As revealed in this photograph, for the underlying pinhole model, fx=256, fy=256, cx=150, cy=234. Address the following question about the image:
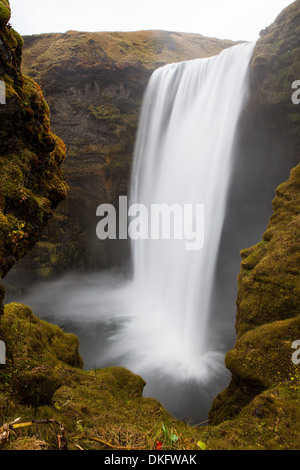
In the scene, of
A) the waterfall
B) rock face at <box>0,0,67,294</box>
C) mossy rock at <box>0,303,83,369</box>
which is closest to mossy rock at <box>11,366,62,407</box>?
mossy rock at <box>0,303,83,369</box>

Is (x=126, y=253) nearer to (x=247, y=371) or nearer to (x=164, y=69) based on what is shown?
(x=164, y=69)

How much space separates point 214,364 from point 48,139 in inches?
367

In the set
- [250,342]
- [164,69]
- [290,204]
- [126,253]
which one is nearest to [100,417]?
[250,342]

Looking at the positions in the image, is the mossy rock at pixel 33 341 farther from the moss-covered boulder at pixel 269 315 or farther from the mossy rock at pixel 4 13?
the mossy rock at pixel 4 13

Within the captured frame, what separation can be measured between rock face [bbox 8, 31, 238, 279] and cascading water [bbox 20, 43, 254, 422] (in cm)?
148

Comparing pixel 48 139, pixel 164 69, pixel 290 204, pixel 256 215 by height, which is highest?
pixel 164 69

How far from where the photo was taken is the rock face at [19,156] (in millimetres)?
3619

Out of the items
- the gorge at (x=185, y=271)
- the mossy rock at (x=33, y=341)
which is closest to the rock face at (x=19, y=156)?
the mossy rock at (x=33, y=341)

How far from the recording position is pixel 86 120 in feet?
57.7

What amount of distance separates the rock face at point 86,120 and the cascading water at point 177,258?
58.1 inches

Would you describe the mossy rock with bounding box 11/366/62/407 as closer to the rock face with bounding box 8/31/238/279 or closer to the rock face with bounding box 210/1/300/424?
the rock face with bounding box 210/1/300/424

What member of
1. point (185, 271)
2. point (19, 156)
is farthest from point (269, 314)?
point (185, 271)

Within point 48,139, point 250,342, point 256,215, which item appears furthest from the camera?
point 256,215

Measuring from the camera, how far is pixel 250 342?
4.05 metres
